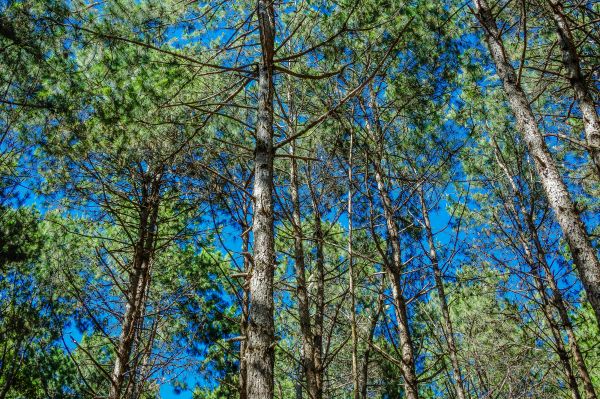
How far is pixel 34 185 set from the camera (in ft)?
21.2

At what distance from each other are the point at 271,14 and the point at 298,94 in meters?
2.80

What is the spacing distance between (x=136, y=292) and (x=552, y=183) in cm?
508

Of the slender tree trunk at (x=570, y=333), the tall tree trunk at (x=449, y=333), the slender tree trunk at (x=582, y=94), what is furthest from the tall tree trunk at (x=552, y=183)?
the slender tree trunk at (x=570, y=333)

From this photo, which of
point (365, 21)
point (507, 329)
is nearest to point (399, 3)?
point (365, 21)

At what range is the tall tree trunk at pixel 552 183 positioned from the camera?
3.64 metres

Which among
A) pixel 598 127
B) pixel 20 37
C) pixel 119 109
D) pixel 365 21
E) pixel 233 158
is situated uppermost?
pixel 365 21

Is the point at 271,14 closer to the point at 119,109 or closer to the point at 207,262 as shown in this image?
the point at 119,109

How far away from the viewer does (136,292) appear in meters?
5.64

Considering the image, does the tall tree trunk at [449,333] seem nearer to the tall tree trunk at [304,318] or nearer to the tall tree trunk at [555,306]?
the tall tree trunk at [304,318]

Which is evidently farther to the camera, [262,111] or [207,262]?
[207,262]

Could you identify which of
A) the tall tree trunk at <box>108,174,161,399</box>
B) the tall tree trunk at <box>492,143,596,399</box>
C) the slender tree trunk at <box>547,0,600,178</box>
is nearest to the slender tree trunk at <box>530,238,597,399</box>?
the tall tree trunk at <box>492,143,596,399</box>

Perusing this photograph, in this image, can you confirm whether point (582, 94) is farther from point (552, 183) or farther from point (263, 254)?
point (263, 254)

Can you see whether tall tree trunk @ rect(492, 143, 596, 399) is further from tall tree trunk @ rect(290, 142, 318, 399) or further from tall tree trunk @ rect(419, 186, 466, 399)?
tall tree trunk @ rect(290, 142, 318, 399)

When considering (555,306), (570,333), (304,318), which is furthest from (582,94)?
(304,318)
